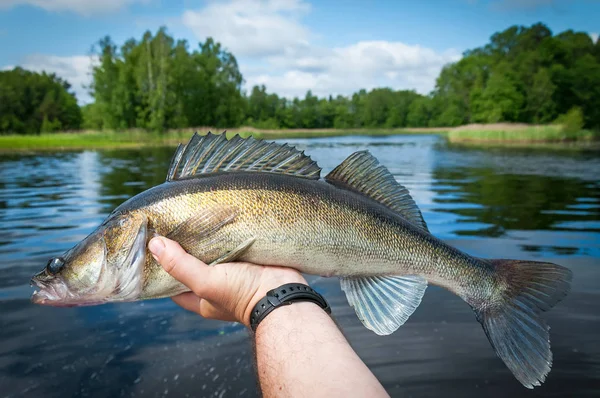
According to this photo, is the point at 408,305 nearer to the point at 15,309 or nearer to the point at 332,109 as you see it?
the point at 15,309

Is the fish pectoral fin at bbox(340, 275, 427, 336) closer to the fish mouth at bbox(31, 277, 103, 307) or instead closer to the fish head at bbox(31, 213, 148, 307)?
the fish head at bbox(31, 213, 148, 307)

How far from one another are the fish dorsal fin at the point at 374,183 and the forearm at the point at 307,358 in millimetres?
952

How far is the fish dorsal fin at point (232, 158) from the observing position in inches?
106

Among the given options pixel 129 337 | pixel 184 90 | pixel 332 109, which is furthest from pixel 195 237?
pixel 332 109

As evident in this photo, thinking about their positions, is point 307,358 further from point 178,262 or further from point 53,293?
point 53,293

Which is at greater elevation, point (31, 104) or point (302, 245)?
point (31, 104)

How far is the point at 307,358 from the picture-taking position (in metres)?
1.87

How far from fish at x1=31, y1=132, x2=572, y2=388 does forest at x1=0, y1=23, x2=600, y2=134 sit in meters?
70.9

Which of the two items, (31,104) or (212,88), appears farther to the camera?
(31,104)

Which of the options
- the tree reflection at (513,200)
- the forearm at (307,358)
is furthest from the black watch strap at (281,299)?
the tree reflection at (513,200)

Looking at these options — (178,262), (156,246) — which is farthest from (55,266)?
(178,262)

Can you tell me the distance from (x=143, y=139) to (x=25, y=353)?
187 ft

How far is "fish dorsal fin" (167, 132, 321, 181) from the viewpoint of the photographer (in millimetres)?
2701

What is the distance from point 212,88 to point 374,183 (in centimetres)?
8578
